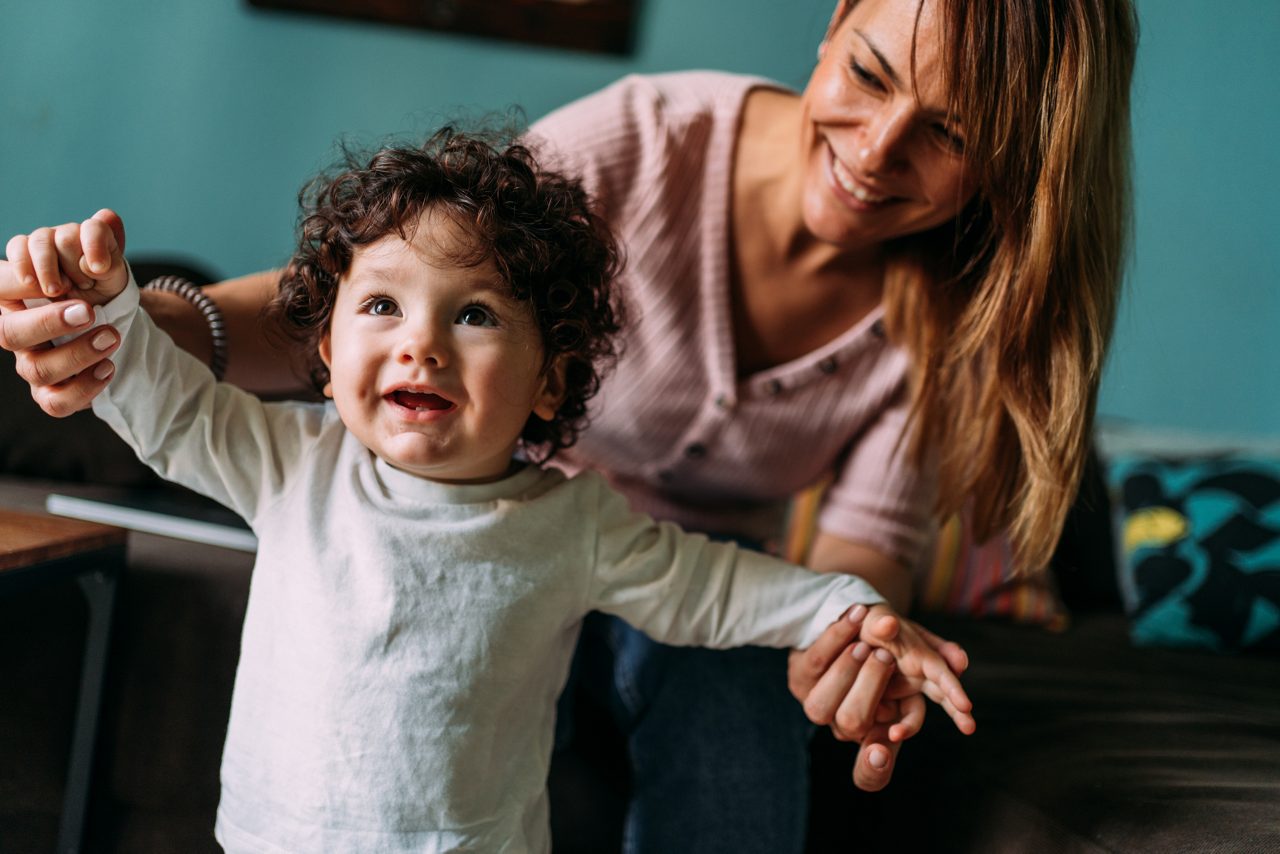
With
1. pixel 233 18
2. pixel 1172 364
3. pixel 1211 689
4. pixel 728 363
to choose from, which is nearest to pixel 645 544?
pixel 728 363

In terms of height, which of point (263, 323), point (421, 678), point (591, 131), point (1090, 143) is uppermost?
point (1090, 143)

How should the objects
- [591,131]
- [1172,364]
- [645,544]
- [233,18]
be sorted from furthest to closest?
[1172,364] < [233,18] < [591,131] < [645,544]

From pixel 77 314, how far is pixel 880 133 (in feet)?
2.14

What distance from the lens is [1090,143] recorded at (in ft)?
3.10

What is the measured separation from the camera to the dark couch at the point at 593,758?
94cm

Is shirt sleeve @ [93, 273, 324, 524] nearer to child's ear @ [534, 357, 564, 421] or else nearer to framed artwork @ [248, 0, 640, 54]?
child's ear @ [534, 357, 564, 421]

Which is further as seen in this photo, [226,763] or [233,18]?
[233,18]

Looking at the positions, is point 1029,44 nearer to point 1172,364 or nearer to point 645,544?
point 645,544

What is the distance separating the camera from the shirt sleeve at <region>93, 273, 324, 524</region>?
748mm

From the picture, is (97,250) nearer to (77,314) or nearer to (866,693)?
(77,314)

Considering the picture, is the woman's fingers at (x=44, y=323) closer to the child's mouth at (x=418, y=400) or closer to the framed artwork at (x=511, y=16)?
the child's mouth at (x=418, y=400)

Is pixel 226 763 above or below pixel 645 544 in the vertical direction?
below

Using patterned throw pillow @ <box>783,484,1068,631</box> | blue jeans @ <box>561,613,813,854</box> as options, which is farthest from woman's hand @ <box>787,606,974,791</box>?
patterned throw pillow @ <box>783,484,1068,631</box>

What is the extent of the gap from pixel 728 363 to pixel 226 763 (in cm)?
64
